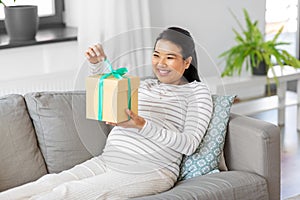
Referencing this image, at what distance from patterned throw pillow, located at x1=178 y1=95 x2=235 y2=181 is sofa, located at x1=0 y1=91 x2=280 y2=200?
0.05 metres

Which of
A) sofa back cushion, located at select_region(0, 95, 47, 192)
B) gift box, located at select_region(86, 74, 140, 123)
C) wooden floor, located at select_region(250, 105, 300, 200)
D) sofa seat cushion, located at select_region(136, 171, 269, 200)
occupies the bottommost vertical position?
wooden floor, located at select_region(250, 105, 300, 200)

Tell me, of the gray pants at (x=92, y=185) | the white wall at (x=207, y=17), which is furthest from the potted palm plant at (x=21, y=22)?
the gray pants at (x=92, y=185)

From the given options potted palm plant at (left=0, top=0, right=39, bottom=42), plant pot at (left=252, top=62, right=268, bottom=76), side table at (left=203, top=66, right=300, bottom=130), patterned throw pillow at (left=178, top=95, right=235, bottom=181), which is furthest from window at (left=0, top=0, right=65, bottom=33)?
patterned throw pillow at (left=178, top=95, right=235, bottom=181)

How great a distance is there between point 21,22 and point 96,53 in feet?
4.20

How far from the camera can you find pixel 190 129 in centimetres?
243

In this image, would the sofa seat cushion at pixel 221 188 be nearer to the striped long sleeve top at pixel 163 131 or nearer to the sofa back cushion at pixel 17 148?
the striped long sleeve top at pixel 163 131

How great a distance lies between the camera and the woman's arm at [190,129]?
7.63ft

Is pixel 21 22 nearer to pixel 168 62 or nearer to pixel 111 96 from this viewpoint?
pixel 168 62

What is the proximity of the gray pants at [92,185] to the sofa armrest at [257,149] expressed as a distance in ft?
1.05

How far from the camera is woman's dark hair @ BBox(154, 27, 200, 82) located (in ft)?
7.75

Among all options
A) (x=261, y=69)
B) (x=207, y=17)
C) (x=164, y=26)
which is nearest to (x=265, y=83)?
(x=261, y=69)

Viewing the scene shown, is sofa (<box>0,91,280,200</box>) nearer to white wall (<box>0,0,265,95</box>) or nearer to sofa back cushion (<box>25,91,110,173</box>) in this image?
sofa back cushion (<box>25,91,110,173</box>)

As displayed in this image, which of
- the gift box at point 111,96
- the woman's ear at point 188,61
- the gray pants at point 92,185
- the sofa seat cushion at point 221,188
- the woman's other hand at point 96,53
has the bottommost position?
the sofa seat cushion at point 221,188

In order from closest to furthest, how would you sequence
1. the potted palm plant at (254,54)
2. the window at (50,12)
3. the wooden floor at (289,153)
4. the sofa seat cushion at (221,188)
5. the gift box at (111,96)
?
the gift box at (111,96), the sofa seat cushion at (221,188), the wooden floor at (289,153), the window at (50,12), the potted palm plant at (254,54)
